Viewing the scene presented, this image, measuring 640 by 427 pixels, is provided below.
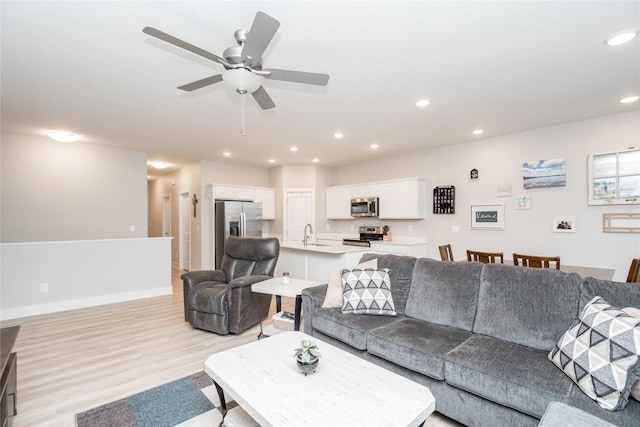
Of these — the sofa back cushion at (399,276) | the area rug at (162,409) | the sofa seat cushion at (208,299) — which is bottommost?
the area rug at (162,409)

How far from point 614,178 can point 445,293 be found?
3.10 m

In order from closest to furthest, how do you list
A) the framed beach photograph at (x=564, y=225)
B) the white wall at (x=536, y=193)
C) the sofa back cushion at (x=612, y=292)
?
the sofa back cushion at (x=612, y=292)
the white wall at (x=536, y=193)
the framed beach photograph at (x=564, y=225)

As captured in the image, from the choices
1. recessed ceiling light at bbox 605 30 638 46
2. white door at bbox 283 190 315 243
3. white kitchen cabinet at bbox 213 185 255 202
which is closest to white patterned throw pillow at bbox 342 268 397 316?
recessed ceiling light at bbox 605 30 638 46

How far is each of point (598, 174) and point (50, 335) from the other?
6.96 metres

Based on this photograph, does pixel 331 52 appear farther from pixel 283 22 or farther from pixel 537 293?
pixel 537 293

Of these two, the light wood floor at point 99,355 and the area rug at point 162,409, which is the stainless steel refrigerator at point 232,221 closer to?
the light wood floor at point 99,355

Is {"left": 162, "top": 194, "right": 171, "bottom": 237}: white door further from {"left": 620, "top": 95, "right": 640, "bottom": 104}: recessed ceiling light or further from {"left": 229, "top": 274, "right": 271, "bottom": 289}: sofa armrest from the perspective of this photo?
{"left": 620, "top": 95, "right": 640, "bottom": 104}: recessed ceiling light

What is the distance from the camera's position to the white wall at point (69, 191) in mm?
4645

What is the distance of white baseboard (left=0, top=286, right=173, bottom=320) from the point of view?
4102mm

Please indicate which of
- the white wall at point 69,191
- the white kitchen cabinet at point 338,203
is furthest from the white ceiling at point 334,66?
the white kitchen cabinet at point 338,203

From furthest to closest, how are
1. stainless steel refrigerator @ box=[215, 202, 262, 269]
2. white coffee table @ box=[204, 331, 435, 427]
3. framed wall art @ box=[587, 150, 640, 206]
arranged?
stainless steel refrigerator @ box=[215, 202, 262, 269] < framed wall art @ box=[587, 150, 640, 206] < white coffee table @ box=[204, 331, 435, 427]

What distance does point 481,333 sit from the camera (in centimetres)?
222

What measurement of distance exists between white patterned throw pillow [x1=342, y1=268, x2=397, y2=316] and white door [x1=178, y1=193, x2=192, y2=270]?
19.3 ft

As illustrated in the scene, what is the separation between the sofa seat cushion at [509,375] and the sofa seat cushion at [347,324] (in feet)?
2.16
